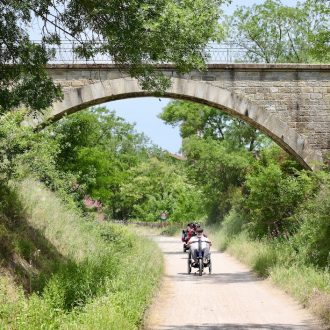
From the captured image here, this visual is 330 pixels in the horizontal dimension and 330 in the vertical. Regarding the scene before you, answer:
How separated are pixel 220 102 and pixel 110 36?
11202 millimetres

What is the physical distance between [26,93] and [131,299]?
159 inches

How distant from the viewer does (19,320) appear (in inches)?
307

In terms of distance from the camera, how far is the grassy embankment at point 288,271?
10.9m

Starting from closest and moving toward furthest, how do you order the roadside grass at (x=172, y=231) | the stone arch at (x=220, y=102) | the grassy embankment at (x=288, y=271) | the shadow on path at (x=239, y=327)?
the shadow on path at (x=239, y=327) → the grassy embankment at (x=288, y=271) → the stone arch at (x=220, y=102) → the roadside grass at (x=172, y=231)

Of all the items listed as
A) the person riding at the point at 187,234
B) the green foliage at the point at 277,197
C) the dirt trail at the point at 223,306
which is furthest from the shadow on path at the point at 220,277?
the person riding at the point at 187,234

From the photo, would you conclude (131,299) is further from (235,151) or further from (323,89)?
(235,151)

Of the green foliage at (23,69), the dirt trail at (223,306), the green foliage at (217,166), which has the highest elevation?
the green foliage at (23,69)

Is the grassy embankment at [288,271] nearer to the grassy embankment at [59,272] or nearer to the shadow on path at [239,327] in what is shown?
the shadow on path at [239,327]

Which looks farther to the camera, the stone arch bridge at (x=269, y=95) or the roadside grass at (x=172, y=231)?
the roadside grass at (x=172, y=231)

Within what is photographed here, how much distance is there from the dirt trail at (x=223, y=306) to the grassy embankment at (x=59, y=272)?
1.40ft

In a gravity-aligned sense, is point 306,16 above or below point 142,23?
above

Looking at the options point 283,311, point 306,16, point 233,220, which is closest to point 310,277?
point 283,311

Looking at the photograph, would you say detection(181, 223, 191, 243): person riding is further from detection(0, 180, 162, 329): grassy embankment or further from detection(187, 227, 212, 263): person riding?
detection(187, 227, 212, 263): person riding

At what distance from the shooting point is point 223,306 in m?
11.5
